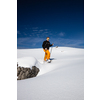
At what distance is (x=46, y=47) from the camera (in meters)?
5.11

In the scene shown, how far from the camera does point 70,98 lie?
1.15 metres
